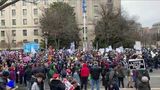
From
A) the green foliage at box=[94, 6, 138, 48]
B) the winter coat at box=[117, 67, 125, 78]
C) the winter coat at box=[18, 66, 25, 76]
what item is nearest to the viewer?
the winter coat at box=[117, 67, 125, 78]

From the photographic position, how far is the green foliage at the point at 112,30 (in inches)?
2827

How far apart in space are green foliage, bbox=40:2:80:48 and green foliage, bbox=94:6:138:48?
19.1ft

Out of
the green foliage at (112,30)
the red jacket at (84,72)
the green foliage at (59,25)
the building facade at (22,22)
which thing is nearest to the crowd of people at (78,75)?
the red jacket at (84,72)

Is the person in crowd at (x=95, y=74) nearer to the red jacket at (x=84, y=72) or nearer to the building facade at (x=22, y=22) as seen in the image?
the red jacket at (x=84, y=72)

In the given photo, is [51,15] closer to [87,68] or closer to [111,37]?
[111,37]

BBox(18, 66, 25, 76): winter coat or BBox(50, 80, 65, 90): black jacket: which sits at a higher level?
BBox(50, 80, 65, 90): black jacket

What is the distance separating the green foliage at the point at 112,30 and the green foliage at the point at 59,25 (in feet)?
19.1

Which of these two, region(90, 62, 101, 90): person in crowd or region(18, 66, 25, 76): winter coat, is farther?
region(18, 66, 25, 76): winter coat

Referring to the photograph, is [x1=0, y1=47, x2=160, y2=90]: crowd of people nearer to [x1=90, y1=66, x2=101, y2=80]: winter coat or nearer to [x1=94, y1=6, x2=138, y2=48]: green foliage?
[x1=90, y1=66, x2=101, y2=80]: winter coat

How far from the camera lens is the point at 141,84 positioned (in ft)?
53.7

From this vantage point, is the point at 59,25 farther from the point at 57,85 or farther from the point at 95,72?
the point at 57,85

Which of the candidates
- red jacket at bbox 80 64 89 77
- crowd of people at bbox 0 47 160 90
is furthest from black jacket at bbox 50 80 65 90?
red jacket at bbox 80 64 89 77

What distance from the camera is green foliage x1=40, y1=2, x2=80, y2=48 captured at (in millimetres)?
78875

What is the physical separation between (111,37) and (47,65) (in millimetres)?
50035
